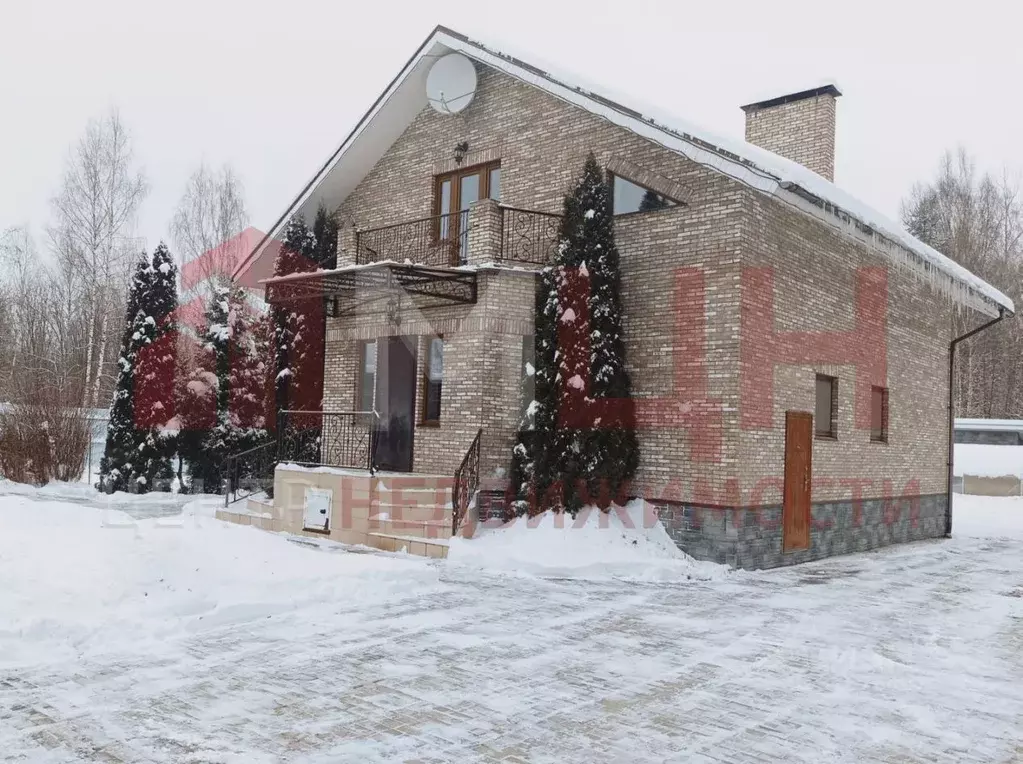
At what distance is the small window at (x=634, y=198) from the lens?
1079 centimetres

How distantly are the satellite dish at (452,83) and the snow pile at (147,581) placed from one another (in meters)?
7.32

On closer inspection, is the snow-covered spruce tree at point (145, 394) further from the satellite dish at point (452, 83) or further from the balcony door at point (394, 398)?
the satellite dish at point (452, 83)

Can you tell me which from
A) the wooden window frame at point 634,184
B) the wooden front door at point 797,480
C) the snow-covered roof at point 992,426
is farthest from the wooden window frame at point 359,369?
the snow-covered roof at point 992,426

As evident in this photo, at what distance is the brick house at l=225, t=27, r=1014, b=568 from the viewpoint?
10.1m

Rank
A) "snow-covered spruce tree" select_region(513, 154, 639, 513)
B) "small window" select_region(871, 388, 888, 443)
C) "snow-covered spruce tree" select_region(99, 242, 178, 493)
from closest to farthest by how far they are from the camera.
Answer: "snow-covered spruce tree" select_region(513, 154, 639, 513)
"small window" select_region(871, 388, 888, 443)
"snow-covered spruce tree" select_region(99, 242, 178, 493)

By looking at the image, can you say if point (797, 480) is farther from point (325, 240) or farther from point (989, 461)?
point (989, 461)

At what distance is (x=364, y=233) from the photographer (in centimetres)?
1360

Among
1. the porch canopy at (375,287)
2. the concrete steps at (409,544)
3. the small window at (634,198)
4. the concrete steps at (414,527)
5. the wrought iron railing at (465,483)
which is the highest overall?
the small window at (634,198)

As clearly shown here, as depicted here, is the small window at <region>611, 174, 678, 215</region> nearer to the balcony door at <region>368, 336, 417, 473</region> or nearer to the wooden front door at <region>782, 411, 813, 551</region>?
the wooden front door at <region>782, 411, 813, 551</region>

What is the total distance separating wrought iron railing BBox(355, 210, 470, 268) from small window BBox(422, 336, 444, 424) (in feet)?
4.12

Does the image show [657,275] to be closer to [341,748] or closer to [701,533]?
[701,533]

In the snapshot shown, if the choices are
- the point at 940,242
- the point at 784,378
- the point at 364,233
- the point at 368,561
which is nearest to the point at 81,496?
the point at 364,233

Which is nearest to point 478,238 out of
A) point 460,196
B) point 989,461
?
point 460,196

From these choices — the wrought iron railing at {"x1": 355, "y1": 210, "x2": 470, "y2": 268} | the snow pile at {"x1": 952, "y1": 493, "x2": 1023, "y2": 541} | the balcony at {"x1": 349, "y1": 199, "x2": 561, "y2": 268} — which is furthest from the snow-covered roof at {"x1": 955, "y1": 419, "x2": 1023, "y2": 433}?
the wrought iron railing at {"x1": 355, "y1": 210, "x2": 470, "y2": 268}
